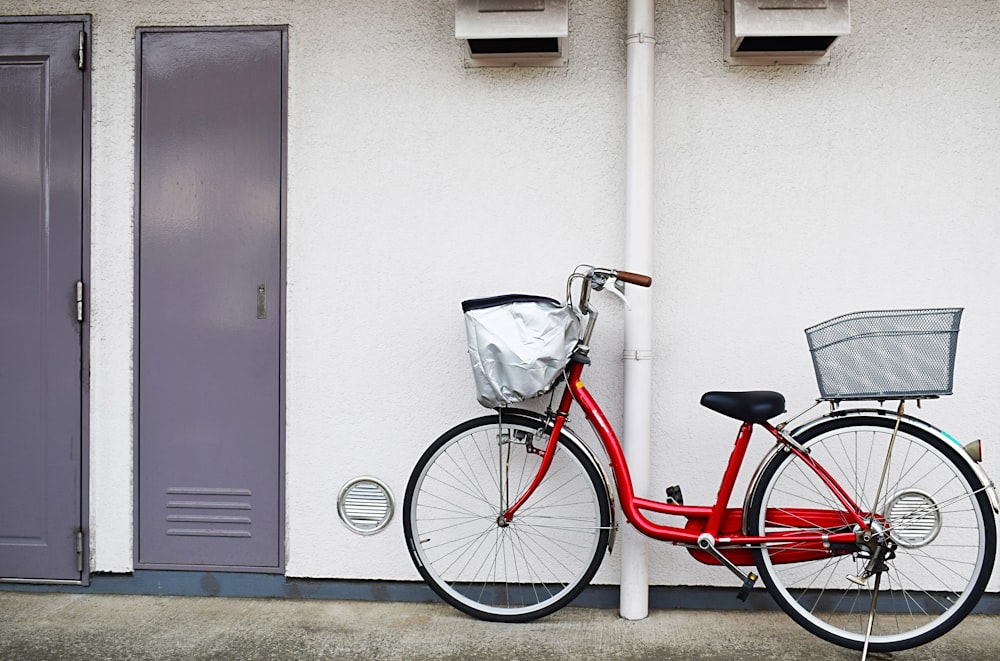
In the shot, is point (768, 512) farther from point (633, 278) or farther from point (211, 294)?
point (211, 294)

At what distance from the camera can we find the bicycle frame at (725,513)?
2.89 metres

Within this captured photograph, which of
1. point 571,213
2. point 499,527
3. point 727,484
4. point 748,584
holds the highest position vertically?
point 571,213

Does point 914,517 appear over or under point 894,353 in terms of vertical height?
under

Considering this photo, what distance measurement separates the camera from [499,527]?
3236mm

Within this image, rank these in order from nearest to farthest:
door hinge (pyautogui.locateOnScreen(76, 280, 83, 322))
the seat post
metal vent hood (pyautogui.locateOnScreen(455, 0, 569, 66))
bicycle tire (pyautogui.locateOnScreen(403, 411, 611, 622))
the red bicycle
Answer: the red bicycle < the seat post < metal vent hood (pyautogui.locateOnScreen(455, 0, 569, 66)) < bicycle tire (pyautogui.locateOnScreen(403, 411, 611, 622)) < door hinge (pyautogui.locateOnScreen(76, 280, 83, 322))

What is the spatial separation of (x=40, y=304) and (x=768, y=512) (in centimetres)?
308

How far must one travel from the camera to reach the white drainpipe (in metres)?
3.18

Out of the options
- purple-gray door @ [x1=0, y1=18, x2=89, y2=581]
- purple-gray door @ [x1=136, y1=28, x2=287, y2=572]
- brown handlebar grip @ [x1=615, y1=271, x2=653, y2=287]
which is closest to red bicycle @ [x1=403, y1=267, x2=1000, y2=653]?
brown handlebar grip @ [x1=615, y1=271, x2=653, y2=287]

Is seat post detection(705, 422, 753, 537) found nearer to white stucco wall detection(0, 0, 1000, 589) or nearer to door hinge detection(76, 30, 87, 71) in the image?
white stucco wall detection(0, 0, 1000, 589)

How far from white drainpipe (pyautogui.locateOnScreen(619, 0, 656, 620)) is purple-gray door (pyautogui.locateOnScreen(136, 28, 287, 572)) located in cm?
143

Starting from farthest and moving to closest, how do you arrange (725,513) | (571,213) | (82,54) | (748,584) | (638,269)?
(82,54) → (571,213) → (638,269) → (725,513) → (748,584)

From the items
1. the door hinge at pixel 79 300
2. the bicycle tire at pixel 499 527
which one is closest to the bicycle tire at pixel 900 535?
the bicycle tire at pixel 499 527

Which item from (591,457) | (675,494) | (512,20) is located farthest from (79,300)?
(675,494)

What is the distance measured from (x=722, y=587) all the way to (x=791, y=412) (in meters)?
0.77
